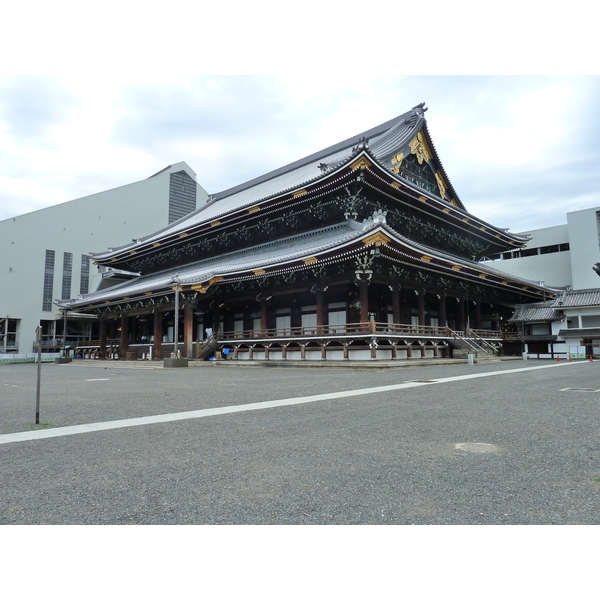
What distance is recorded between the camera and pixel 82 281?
51219 mm

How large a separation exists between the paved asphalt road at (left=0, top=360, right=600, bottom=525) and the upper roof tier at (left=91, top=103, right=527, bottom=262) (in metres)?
17.0

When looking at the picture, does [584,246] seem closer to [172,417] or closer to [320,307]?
[320,307]

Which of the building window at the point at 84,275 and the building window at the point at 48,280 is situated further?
the building window at the point at 84,275

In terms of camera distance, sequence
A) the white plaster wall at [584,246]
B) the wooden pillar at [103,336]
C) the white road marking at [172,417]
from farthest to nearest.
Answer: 1. the white plaster wall at [584,246]
2. the wooden pillar at [103,336]
3. the white road marking at [172,417]

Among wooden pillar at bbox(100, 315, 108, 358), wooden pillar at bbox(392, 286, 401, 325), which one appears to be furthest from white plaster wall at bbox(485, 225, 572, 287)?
wooden pillar at bbox(100, 315, 108, 358)

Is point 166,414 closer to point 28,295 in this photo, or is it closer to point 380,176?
point 380,176

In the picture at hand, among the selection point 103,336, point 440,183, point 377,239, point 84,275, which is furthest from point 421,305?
point 84,275

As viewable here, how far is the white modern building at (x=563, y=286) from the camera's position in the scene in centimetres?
3600

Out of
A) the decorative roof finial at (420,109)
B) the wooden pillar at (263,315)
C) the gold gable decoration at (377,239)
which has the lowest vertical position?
the wooden pillar at (263,315)

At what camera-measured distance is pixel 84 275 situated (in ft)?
168

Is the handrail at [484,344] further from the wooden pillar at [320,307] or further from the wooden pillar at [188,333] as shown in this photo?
the wooden pillar at [188,333]

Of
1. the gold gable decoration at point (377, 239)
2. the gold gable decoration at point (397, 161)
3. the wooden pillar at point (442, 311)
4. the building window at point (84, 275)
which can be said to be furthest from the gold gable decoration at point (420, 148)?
the building window at point (84, 275)

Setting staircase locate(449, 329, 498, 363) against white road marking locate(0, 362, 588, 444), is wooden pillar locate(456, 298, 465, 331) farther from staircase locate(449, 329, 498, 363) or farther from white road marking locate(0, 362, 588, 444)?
white road marking locate(0, 362, 588, 444)

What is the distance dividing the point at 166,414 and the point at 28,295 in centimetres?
4656
